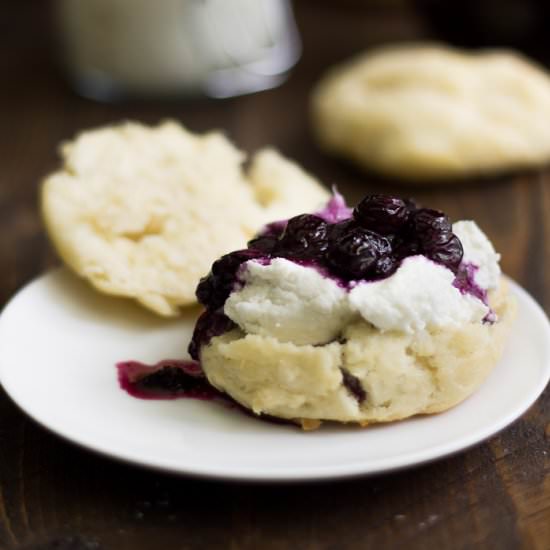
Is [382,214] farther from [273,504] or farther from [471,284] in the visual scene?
[273,504]

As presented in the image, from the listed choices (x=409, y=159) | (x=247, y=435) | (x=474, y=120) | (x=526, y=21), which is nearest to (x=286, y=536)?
(x=247, y=435)

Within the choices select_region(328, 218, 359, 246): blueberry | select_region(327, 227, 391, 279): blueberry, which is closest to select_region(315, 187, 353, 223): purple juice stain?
select_region(328, 218, 359, 246): blueberry

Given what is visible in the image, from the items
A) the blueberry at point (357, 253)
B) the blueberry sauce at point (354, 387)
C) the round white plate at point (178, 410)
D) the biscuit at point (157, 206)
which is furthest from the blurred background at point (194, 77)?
the blueberry sauce at point (354, 387)

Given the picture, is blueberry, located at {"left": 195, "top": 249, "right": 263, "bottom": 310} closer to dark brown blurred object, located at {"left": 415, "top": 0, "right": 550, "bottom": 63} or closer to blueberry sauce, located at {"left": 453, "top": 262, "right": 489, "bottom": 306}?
blueberry sauce, located at {"left": 453, "top": 262, "right": 489, "bottom": 306}

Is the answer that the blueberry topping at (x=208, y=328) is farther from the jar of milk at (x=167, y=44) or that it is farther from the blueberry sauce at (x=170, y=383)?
the jar of milk at (x=167, y=44)

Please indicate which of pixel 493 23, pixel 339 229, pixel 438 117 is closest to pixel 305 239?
pixel 339 229

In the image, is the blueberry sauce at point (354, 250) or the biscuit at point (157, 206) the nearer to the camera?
the blueberry sauce at point (354, 250)
